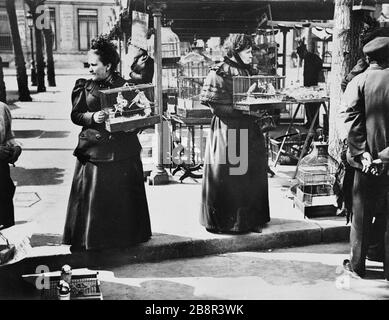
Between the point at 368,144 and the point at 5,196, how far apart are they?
3167 millimetres

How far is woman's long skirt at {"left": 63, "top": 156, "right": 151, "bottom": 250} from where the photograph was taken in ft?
16.5

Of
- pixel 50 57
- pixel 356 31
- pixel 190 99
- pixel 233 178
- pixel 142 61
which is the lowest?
pixel 233 178

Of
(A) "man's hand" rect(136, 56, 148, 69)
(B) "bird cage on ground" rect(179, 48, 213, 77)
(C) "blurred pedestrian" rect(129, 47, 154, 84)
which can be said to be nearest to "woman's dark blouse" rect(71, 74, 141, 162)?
(C) "blurred pedestrian" rect(129, 47, 154, 84)

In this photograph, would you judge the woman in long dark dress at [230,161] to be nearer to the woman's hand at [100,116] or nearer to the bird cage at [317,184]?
the bird cage at [317,184]

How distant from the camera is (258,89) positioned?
680 centimetres

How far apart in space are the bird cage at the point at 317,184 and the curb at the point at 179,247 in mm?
346

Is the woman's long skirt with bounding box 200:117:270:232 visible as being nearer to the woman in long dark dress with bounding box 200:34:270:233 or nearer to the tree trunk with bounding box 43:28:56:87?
the woman in long dark dress with bounding box 200:34:270:233

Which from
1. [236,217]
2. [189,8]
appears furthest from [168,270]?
[189,8]

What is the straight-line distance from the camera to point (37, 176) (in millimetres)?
8305

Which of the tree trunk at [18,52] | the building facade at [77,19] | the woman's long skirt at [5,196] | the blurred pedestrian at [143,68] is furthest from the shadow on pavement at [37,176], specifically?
the building facade at [77,19]

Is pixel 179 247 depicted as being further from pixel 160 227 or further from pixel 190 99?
pixel 190 99

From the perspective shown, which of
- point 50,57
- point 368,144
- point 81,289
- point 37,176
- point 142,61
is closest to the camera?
point 81,289

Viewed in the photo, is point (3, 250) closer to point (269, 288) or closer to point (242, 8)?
point (269, 288)

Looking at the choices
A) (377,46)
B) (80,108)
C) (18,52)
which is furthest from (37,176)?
(18,52)
